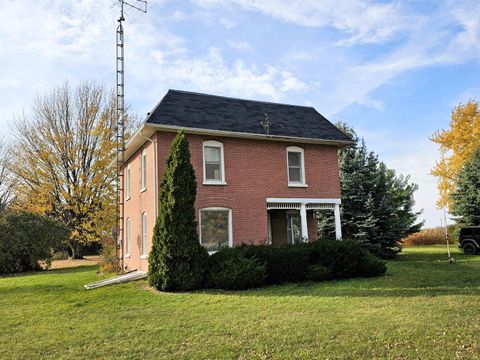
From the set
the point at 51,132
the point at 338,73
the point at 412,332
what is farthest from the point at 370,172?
the point at 51,132

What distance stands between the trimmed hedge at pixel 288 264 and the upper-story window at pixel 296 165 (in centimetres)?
434

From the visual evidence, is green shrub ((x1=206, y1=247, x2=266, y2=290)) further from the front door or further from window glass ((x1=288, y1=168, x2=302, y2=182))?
the front door

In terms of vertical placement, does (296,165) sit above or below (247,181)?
above

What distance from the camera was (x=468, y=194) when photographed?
25312mm

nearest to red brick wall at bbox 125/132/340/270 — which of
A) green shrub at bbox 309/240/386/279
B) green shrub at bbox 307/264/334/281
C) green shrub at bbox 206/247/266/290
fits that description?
green shrub at bbox 309/240/386/279

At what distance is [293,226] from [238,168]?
4458mm

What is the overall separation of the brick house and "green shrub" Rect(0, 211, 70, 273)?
6.12 metres

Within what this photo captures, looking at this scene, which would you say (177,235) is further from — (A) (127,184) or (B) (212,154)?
(A) (127,184)

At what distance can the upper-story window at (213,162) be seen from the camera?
51.3 ft

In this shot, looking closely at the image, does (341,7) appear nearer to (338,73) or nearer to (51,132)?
(338,73)

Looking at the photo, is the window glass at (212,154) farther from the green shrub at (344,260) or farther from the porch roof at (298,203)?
the green shrub at (344,260)

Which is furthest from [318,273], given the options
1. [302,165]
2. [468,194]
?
[468,194]

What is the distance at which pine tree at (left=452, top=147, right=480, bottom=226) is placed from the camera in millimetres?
24797

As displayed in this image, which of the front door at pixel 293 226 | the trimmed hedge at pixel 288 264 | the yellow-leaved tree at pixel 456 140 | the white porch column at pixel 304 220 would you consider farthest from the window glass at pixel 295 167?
the yellow-leaved tree at pixel 456 140
